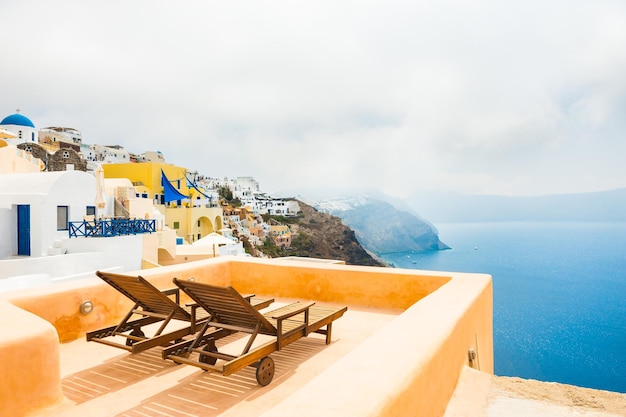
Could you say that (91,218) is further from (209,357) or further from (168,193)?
(168,193)

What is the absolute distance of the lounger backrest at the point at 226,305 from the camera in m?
3.07

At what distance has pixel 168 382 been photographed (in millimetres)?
3223

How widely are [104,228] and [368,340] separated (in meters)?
15.0

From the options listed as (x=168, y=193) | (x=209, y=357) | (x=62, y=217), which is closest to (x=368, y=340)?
(x=209, y=357)

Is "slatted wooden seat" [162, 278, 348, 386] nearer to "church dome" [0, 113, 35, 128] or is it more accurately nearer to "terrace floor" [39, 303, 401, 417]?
"terrace floor" [39, 303, 401, 417]

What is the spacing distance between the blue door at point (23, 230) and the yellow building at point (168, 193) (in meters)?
25.7

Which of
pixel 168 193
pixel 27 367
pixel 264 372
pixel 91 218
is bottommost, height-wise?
pixel 264 372

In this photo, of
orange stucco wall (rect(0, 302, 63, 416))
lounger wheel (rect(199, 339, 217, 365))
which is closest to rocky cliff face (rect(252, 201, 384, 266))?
lounger wheel (rect(199, 339, 217, 365))

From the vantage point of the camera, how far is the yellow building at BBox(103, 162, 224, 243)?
41812mm

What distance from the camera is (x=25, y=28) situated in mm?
21484

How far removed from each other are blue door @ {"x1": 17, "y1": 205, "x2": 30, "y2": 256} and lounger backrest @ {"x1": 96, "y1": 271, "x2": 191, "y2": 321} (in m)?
13.8

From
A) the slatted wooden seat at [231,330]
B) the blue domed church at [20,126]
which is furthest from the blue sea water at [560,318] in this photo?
the blue domed church at [20,126]

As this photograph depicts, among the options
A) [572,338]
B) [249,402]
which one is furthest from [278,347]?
[572,338]

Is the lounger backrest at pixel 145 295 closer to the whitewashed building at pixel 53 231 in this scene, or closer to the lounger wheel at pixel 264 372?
the lounger wheel at pixel 264 372
